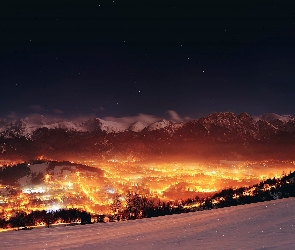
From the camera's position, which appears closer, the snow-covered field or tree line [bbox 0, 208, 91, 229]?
the snow-covered field

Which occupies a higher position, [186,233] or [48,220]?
[48,220]

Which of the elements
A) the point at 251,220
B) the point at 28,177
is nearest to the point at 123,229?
the point at 251,220

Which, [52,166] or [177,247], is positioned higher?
[52,166]

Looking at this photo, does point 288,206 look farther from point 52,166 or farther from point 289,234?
point 52,166

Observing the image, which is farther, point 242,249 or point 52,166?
point 52,166

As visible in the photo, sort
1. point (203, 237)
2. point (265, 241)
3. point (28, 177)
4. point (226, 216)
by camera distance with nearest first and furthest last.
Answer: point (265, 241) < point (203, 237) < point (226, 216) < point (28, 177)

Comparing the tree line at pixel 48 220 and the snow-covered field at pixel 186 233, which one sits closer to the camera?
the snow-covered field at pixel 186 233

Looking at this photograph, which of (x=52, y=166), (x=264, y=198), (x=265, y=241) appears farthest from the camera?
(x=52, y=166)

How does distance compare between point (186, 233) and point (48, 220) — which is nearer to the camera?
point (186, 233)
